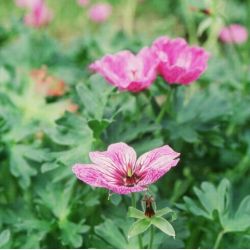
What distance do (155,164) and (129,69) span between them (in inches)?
15.6

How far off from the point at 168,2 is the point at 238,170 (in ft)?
7.55

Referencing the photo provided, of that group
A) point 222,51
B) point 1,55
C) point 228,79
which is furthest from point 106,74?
point 222,51

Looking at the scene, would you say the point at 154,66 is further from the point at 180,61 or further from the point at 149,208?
the point at 149,208

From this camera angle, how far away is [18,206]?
5.49 feet

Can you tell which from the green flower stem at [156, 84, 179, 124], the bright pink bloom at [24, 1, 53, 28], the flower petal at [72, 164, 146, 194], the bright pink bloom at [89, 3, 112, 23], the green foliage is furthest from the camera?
the bright pink bloom at [89, 3, 112, 23]

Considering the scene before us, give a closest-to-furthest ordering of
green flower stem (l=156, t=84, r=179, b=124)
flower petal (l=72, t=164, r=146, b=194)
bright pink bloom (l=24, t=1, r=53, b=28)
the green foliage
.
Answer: flower petal (l=72, t=164, r=146, b=194)
the green foliage
green flower stem (l=156, t=84, r=179, b=124)
bright pink bloom (l=24, t=1, r=53, b=28)

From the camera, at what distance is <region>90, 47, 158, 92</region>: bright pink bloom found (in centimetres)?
145

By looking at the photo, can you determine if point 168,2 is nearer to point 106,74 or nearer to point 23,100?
point 23,100

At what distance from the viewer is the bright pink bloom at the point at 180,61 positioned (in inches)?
58.1

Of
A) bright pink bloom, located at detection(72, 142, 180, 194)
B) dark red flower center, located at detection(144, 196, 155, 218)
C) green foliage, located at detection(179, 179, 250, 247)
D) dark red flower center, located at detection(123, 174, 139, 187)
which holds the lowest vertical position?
green foliage, located at detection(179, 179, 250, 247)

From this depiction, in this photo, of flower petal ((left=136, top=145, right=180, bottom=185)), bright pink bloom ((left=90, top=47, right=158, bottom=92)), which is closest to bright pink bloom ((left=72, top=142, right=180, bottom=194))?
flower petal ((left=136, top=145, right=180, bottom=185))

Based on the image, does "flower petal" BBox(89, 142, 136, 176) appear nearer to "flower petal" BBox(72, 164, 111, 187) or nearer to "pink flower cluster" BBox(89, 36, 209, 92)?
"flower petal" BBox(72, 164, 111, 187)


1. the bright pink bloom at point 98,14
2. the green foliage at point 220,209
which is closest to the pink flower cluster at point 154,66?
the green foliage at point 220,209

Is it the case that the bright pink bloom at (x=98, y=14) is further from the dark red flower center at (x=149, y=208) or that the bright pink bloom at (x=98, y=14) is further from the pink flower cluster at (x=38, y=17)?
the dark red flower center at (x=149, y=208)
